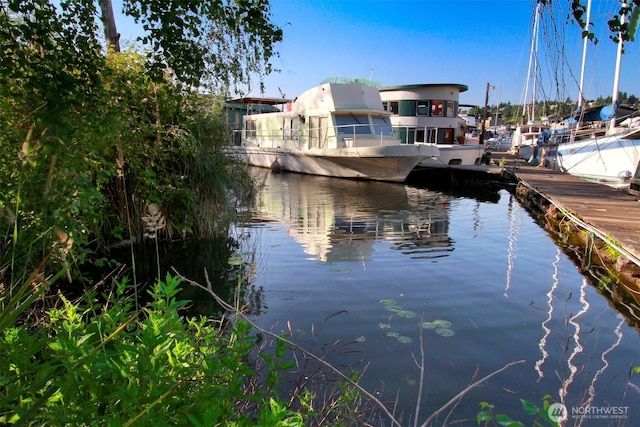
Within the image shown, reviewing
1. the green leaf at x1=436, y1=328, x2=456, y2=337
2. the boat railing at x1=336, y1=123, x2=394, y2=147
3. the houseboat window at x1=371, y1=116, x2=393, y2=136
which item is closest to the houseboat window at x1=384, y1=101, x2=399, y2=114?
the houseboat window at x1=371, y1=116, x2=393, y2=136

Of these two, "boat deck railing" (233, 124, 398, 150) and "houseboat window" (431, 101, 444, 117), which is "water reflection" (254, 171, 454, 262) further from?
"houseboat window" (431, 101, 444, 117)

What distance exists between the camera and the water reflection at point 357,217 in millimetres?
7570

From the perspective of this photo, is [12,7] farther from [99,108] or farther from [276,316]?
[276,316]

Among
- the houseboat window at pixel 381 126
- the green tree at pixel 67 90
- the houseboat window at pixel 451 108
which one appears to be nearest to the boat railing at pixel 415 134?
the houseboat window at pixel 451 108

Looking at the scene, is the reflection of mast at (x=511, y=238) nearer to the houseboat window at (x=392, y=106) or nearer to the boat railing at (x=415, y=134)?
the boat railing at (x=415, y=134)

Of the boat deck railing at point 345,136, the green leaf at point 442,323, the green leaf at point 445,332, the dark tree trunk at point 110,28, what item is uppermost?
the dark tree trunk at point 110,28

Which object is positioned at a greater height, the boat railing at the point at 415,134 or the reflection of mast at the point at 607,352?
the boat railing at the point at 415,134

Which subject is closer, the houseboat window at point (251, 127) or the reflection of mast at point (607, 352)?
the reflection of mast at point (607, 352)

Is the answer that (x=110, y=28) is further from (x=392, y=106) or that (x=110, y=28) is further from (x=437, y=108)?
(x=437, y=108)

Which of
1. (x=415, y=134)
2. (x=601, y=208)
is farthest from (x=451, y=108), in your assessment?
(x=601, y=208)

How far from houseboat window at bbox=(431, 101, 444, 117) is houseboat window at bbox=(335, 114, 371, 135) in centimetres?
611

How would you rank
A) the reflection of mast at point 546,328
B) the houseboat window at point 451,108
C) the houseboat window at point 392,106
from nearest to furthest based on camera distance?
the reflection of mast at point 546,328, the houseboat window at point 451,108, the houseboat window at point 392,106

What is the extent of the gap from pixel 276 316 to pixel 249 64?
264cm

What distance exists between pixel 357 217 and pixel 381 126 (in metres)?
10.2
